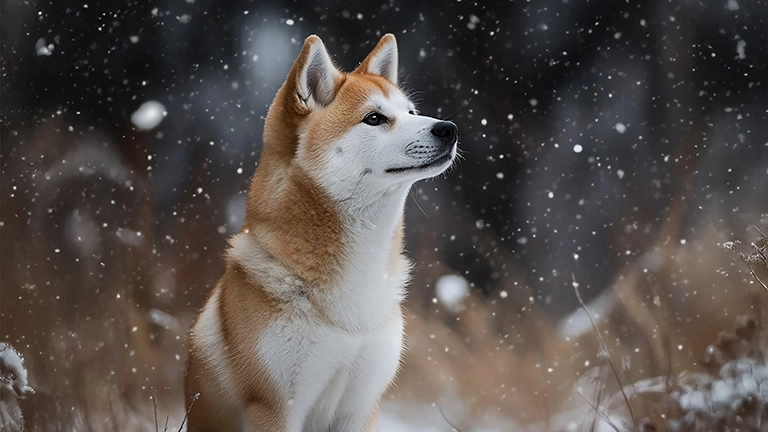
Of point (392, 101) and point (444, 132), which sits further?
point (392, 101)

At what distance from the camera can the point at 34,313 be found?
2688mm

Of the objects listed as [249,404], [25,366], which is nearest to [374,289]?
[249,404]

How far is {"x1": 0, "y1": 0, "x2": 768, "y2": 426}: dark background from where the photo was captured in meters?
2.74

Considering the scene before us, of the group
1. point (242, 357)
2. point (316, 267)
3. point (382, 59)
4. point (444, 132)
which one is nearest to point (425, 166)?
point (444, 132)

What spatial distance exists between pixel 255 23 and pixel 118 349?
146 centimetres

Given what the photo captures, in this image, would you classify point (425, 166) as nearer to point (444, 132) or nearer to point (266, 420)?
point (444, 132)

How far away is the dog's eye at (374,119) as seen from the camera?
71.9 inches

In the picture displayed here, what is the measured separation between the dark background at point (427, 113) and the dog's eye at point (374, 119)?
3.61 feet

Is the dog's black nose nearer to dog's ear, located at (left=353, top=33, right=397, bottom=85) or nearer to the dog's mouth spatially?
the dog's mouth

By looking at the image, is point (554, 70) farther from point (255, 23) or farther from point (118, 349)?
point (118, 349)

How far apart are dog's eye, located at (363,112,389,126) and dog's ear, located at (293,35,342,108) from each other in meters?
0.13

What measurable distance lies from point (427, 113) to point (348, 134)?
130cm

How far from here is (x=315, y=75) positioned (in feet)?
6.12

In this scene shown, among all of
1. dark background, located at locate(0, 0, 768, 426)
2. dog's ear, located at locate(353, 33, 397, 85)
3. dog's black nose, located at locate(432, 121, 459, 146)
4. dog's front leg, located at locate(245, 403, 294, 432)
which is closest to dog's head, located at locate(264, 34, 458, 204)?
dog's black nose, located at locate(432, 121, 459, 146)
